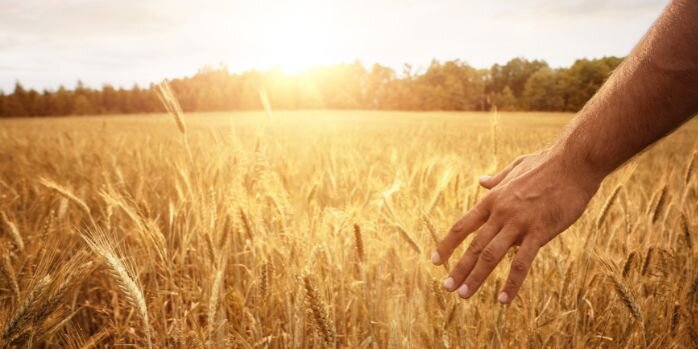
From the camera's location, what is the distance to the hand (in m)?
0.89

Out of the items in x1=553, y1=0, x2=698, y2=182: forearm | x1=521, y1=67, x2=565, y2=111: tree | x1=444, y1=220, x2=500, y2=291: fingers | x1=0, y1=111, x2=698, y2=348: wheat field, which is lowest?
x1=0, y1=111, x2=698, y2=348: wheat field

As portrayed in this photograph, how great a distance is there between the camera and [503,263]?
1309 millimetres

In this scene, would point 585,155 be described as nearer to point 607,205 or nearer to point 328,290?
point 607,205

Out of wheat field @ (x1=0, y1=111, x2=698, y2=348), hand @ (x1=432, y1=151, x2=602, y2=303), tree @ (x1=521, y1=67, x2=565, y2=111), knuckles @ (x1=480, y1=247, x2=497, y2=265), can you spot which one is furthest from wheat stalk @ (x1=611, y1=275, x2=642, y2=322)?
tree @ (x1=521, y1=67, x2=565, y2=111)

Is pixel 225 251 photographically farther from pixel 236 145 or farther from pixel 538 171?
pixel 538 171

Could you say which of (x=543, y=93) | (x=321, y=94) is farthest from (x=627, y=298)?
(x=321, y=94)

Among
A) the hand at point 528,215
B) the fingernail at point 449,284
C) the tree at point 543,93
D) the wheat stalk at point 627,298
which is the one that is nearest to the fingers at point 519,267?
the hand at point 528,215

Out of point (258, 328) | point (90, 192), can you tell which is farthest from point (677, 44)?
point (90, 192)

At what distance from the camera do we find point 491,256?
889mm

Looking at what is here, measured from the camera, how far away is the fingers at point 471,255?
0.92m

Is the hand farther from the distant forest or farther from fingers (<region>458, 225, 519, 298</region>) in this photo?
the distant forest

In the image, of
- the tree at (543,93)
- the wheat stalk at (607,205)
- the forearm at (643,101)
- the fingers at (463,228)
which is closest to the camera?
the forearm at (643,101)

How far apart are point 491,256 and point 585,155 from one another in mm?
330

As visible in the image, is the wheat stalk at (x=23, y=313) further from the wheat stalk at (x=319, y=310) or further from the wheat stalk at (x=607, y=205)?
the wheat stalk at (x=607, y=205)
